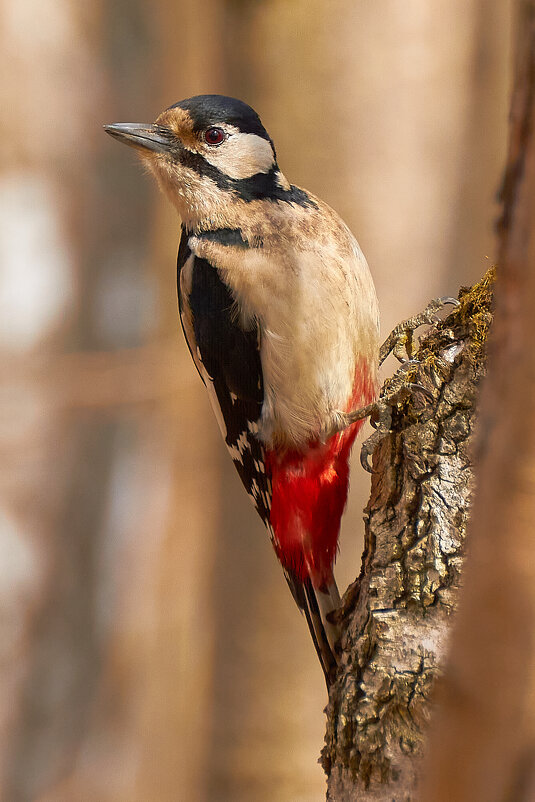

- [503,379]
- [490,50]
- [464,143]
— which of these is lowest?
[503,379]

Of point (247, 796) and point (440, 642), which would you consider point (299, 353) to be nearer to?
point (440, 642)

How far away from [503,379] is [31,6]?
3942 mm

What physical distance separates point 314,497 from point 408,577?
0.53 metres

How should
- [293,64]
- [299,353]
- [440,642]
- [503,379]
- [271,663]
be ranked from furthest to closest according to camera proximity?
[271,663]
[293,64]
[299,353]
[440,642]
[503,379]

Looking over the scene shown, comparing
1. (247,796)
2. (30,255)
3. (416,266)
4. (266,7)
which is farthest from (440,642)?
(30,255)

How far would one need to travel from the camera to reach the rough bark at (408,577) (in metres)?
1.46

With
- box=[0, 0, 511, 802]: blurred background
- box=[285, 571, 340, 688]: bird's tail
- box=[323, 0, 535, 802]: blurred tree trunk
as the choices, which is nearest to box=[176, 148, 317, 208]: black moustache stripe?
box=[323, 0, 535, 802]: blurred tree trunk

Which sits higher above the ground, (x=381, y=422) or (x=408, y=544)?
(x=381, y=422)

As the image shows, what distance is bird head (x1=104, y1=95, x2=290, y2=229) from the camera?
2105 mm

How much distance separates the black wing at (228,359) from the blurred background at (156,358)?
1117mm

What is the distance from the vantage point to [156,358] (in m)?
3.95

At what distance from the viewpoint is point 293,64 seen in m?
3.18

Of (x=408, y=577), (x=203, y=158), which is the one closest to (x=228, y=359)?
(x=203, y=158)

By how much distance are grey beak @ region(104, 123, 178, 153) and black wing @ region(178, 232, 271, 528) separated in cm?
23
